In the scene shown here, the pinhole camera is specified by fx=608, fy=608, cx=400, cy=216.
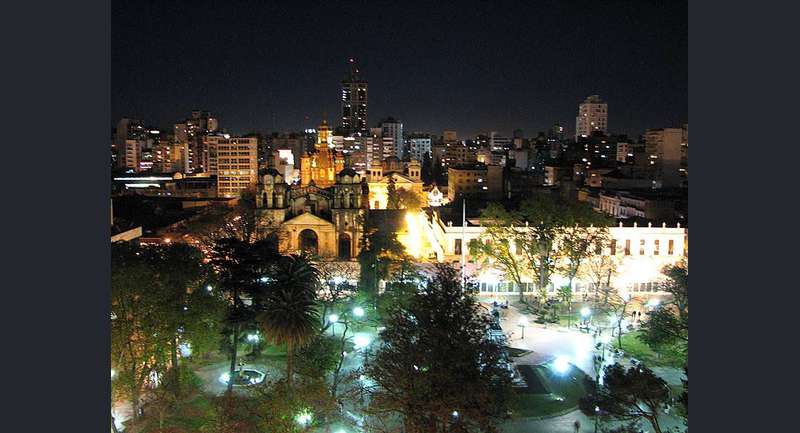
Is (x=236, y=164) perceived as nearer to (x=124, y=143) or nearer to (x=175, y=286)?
(x=124, y=143)

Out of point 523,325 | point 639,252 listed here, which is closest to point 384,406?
point 523,325

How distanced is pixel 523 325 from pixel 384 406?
12.6m

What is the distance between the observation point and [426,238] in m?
38.5

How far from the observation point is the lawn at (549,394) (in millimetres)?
16578

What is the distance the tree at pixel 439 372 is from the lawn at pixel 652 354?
929 cm

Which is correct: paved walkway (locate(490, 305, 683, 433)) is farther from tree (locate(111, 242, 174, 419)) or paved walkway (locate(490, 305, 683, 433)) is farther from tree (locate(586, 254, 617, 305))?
tree (locate(111, 242, 174, 419))

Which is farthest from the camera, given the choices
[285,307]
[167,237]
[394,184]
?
[394,184]

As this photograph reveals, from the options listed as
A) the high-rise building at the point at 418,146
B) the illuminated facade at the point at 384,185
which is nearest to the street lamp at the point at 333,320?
the illuminated facade at the point at 384,185

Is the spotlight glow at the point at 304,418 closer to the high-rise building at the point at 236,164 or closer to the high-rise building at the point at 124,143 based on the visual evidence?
the high-rise building at the point at 236,164

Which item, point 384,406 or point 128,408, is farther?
point 128,408

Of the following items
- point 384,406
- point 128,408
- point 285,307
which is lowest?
point 128,408

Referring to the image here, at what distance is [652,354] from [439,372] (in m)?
12.0

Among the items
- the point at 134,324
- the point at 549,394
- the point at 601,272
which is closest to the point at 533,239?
the point at 601,272

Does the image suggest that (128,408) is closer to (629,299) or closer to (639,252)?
(629,299)
